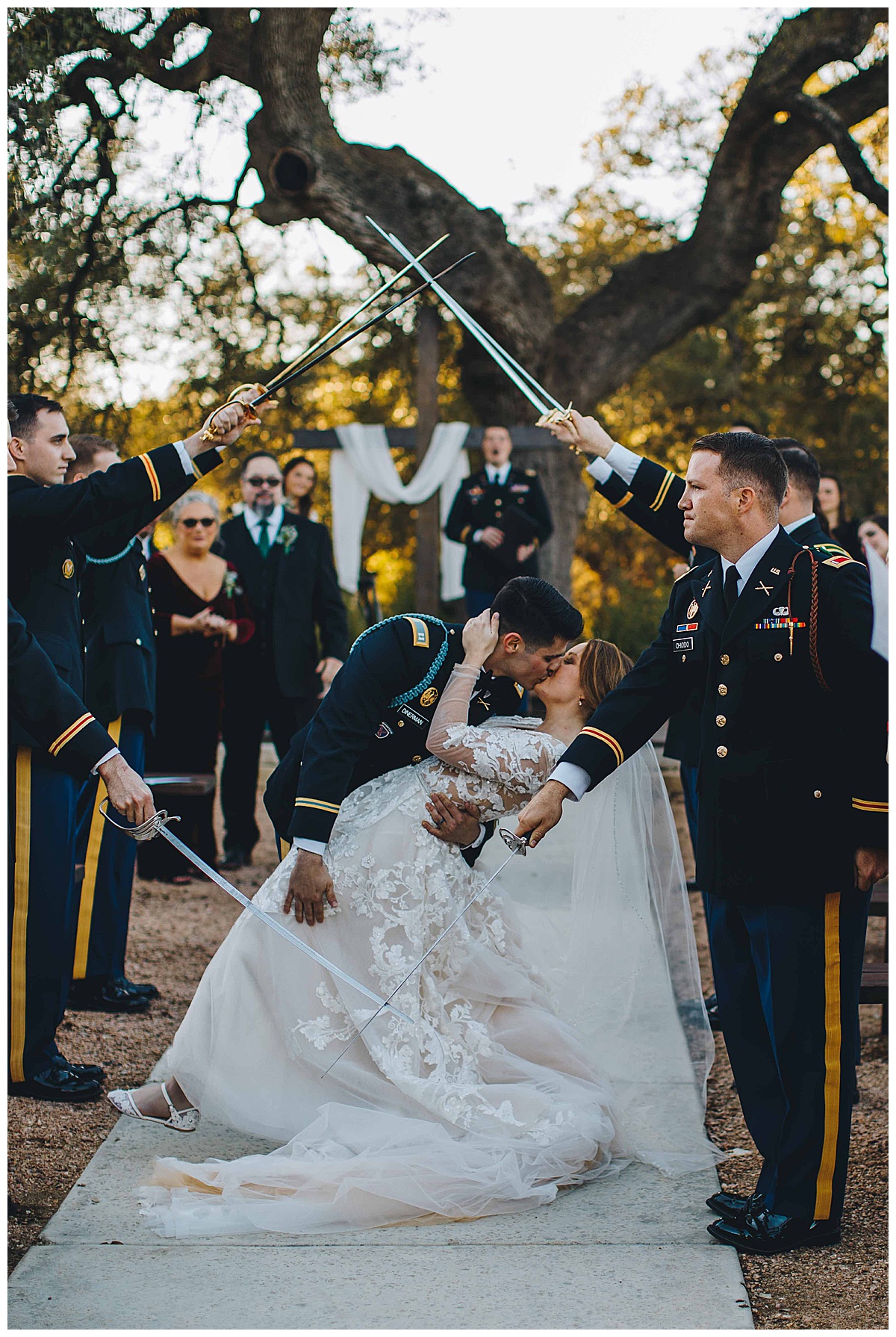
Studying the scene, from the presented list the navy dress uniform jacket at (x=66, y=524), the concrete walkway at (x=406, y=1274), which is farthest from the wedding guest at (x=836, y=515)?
the concrete walkway at (x=406, y=1274)

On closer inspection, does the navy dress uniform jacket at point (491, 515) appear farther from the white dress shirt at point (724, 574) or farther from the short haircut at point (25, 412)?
the white dress shirt at point (724, 574)

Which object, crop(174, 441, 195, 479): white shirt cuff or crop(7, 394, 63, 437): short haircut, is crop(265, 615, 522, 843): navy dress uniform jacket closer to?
crop(174, 441, 195, 479): white shirt cuff

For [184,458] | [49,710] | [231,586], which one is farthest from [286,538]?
[49,710]

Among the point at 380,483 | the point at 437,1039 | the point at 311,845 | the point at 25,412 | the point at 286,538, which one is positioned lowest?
the point at 437,1039

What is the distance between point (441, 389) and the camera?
61.1 ft

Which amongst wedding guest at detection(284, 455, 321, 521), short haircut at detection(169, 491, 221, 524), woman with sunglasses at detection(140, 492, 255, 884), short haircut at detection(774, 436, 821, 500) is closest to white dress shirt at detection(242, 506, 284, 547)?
woman with sunglasses at detection(140, 492, 255, 884)

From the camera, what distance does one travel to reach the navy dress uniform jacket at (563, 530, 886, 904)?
294 cm

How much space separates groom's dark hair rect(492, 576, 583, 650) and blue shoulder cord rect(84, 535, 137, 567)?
5.52 ft

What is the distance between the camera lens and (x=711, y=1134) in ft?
12.8

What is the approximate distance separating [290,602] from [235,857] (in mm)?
1441

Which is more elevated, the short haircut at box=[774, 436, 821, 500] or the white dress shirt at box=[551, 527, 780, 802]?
the short haircut at box=[774, 436, 821, 500]

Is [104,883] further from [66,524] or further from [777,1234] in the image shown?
[777,1234]

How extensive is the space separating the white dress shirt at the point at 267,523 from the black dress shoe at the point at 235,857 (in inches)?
66.6

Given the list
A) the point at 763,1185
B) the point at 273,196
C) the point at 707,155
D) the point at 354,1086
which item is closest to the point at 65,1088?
the point at 354,1086
